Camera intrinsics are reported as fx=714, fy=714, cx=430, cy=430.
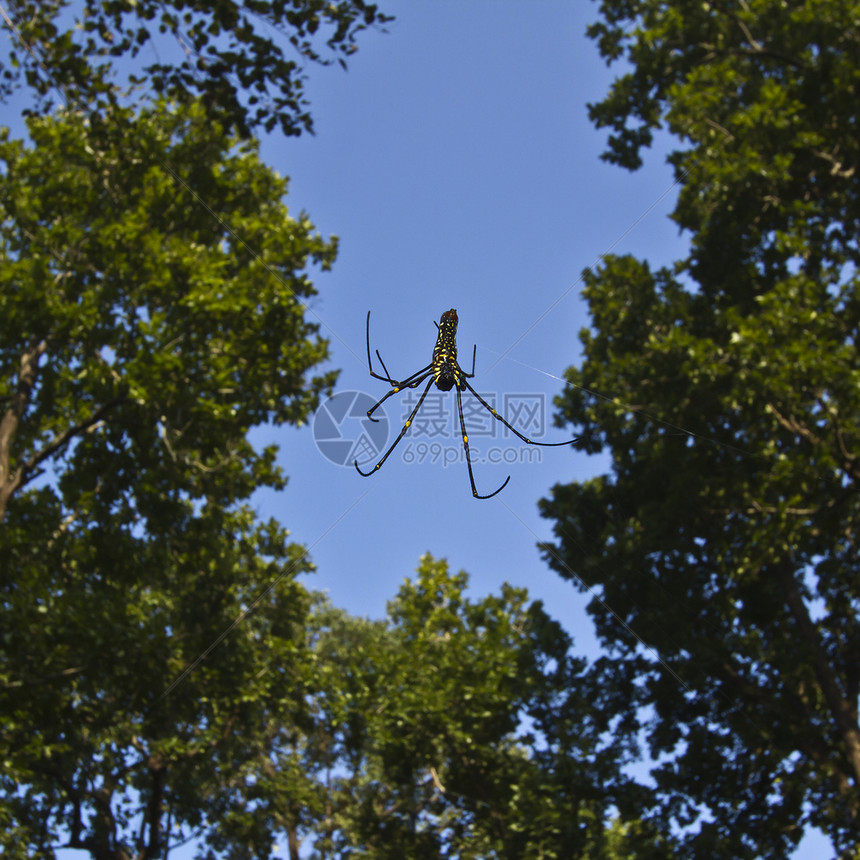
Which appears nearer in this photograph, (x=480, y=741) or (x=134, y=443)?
(x=134, y=443)

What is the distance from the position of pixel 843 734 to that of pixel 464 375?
8257 millimetres

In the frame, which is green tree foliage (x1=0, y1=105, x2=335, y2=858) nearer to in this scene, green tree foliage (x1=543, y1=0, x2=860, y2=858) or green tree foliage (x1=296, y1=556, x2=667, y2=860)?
green tree foliage (x1=296, y1=556, x2=667, y2=860)

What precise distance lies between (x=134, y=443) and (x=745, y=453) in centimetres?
836

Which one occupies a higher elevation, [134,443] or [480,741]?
[134,443]

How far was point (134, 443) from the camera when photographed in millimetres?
10062

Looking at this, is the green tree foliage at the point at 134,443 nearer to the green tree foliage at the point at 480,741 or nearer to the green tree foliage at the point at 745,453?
the green tree foliage at the point at 480,741

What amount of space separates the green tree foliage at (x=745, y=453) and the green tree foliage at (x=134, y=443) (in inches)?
219

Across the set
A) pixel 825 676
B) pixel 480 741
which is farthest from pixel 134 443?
pixel 825 676

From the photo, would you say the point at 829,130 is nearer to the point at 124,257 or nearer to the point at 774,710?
the point at 774,710

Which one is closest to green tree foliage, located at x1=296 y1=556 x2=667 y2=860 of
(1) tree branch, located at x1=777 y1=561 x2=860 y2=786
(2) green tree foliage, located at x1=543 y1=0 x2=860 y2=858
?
(2) green tree foliage, located at x1=543 y1=0 x2=860 y2=858

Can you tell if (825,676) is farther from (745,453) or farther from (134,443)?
(134,443)

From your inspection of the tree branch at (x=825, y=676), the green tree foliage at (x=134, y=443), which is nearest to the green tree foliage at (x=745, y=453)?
the tree branch at (x=825, y=676)

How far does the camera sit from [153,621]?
29.9ft

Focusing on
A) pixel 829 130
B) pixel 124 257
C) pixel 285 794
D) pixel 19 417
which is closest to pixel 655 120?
pixel 829 130
